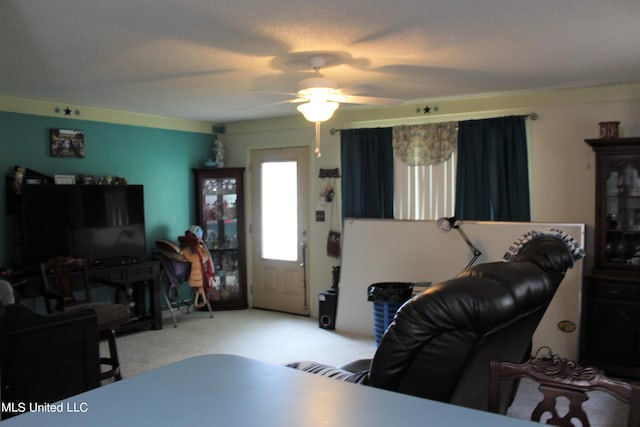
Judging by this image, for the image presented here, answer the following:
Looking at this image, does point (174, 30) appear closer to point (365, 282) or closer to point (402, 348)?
point (402, 348)

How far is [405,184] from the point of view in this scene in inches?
214

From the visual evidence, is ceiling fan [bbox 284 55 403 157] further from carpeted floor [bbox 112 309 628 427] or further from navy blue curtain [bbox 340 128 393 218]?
carpeted floor [bbox 112 309 628 427]

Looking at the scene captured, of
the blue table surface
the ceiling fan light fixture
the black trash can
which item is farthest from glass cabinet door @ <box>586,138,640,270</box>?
the blue table surface

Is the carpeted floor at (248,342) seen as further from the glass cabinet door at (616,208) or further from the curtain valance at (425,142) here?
the curtain valance at (425,142)

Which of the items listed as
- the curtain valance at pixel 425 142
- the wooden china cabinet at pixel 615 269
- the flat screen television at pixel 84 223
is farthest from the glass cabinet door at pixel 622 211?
the flat screen television at pixel 84 223

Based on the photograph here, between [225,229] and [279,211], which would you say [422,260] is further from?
[225,229]

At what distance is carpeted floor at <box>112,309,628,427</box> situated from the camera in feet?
14.9

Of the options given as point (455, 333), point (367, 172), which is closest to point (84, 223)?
point (367, 172)

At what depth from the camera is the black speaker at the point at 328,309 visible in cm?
555

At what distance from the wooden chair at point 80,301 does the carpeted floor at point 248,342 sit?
1.14 ft

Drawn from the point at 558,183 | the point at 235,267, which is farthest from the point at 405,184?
the point at 235,267

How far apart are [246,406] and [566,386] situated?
2.82 ft

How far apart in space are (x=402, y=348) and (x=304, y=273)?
4319mm

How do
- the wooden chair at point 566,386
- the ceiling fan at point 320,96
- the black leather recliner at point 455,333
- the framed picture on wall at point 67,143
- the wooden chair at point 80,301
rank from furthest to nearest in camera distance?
the framed picture on wall at point 67,143 < the wooden chair at point 80,301 < the ceiling fan at point 320,96 < the black leather recliner at point 455,333 < the wooden chair at point 566,386
